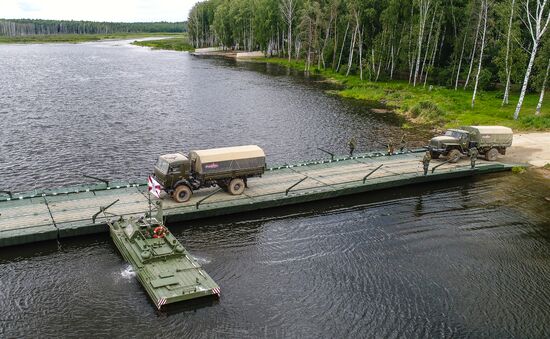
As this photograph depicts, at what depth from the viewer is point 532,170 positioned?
45344 millimetres

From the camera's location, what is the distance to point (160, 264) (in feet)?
83.9

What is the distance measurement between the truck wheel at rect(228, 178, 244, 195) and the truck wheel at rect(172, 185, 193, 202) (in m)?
2.90

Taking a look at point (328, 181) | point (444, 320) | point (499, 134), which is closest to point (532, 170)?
point (499, 134)

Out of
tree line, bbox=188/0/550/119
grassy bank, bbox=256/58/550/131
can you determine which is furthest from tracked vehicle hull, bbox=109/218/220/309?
Result: tree line, bbox=188/0/550/119

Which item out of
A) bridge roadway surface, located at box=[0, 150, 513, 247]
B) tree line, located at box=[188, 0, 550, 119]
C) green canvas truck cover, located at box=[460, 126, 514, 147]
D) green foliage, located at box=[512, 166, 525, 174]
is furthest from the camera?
tree line, located at box=[188, 0, 550, 119]

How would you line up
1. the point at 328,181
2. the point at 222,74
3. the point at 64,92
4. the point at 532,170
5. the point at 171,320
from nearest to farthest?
the point at 171,320
the point at 328,181
the point at 532,170
the point at 64,92
the point at 222,74

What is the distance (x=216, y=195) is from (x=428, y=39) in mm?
65872

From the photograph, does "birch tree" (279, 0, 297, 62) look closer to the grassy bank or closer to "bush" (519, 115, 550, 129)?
the grassy bank

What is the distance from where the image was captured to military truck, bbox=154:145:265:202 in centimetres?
3269

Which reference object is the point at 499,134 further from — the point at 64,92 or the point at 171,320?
the point at 64,92

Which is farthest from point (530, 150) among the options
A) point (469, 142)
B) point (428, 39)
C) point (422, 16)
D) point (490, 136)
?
point (428, 39)

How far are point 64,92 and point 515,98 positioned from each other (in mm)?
72030

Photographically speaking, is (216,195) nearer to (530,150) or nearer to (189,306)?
(189,306)

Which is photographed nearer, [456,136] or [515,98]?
[456,136]
